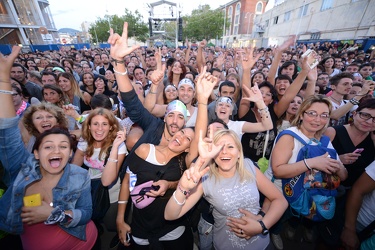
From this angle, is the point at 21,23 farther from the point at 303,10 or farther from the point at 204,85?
the point at 303,10

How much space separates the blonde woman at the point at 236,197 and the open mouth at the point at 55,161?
1383 millimetres

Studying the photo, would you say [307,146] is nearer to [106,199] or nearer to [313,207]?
[313,207]

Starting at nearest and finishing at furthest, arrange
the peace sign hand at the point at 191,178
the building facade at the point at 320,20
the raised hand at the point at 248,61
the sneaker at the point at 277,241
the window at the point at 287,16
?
the peace sign hand at the point at 191,178
the sneaker at the point at 277,241
the raised hand at the point at 248,61
the building facade at the point at 320,20
the window at the point at 287,16

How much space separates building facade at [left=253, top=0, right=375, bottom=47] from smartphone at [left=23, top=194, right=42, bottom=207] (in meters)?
28.1

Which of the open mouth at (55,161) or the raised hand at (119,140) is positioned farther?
the raised hand at (119,140)

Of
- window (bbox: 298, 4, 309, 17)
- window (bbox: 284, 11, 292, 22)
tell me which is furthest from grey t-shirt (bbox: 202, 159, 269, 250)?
window (bbox: 284, 11, 292, 22)

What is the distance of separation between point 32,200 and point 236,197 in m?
1.97

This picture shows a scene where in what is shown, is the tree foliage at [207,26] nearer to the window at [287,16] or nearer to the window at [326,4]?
the window at [287,16]

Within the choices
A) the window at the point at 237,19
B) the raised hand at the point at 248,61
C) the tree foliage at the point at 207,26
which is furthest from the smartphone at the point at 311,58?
the window at the point at 237,19

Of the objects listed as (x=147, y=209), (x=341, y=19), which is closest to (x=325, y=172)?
(x=147, y=209)

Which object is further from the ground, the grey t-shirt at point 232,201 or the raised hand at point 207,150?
the raised hand at point 207,150

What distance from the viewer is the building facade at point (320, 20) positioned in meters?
20.3

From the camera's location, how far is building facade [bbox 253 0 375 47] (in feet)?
66.6

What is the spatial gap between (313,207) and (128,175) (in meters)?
2.26
